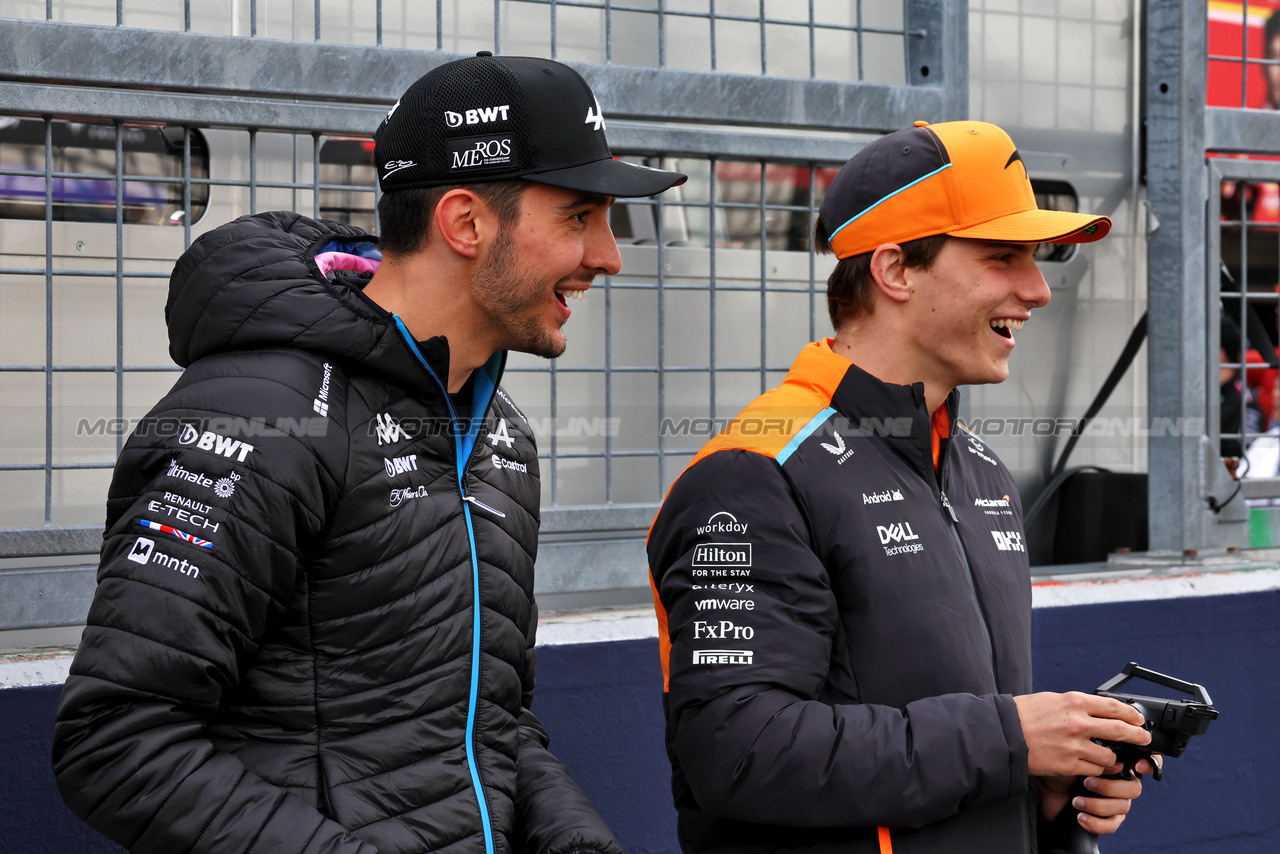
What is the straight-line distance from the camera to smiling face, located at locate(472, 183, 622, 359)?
174 centimetres

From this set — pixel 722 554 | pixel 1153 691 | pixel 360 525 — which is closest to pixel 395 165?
pixel 360 525

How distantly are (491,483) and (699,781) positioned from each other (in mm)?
575

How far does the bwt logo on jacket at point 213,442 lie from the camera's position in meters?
1.44

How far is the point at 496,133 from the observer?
67.5 inches

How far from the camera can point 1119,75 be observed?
4461mm

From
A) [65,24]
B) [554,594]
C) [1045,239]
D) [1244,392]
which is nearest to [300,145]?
[65,24]

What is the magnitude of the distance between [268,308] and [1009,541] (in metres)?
1.29

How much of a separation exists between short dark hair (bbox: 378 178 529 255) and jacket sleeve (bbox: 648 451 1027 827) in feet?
1.85

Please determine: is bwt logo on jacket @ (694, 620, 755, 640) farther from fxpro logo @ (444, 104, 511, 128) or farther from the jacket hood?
fxpro logo @ (444, 104, 511, 128)

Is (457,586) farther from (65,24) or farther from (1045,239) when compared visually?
(65,24)

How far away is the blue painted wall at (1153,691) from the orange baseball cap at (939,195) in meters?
1.52

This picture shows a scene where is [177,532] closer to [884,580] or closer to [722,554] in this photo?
[722,554]

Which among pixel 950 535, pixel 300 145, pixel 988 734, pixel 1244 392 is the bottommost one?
pixel 988 734

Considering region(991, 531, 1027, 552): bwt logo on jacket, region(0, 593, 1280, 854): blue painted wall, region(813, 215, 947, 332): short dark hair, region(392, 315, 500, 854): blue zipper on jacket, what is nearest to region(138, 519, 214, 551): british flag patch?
region(392, 315, 500, 854): blue zipper on jacket
